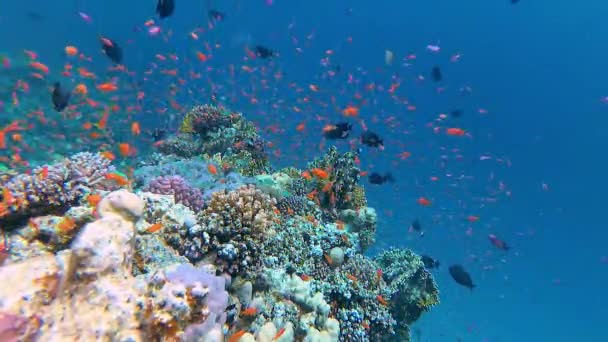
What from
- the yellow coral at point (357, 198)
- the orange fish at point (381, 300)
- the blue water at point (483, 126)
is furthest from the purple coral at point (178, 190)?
the blue water at point (483, 126)

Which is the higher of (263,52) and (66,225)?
(263,52)

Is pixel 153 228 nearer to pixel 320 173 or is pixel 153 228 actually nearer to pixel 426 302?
pixel 320 173

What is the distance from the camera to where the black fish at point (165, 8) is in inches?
356

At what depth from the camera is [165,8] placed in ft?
29.9

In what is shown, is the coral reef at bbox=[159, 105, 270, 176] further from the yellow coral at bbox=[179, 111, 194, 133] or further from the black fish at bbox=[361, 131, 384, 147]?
the black fish at bbox=[361, 131, 384, 147]

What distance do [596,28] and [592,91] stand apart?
12963 mm

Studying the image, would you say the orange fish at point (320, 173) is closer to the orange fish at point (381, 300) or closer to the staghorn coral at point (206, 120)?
the orange fish at point (381, 300)

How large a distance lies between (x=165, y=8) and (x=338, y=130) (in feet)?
16.4

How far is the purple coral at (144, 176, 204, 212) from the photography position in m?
6.71

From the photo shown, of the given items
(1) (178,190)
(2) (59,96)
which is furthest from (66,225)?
(2) (59,96)

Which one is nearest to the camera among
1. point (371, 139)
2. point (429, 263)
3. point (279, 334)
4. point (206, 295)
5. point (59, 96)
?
point (206, 295)

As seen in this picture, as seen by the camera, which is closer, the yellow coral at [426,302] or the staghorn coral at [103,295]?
the staghorn coral at [103,295]

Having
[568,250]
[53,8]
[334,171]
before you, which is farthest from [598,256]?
[53,8]

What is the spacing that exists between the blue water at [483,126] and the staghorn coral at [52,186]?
2138 cm
